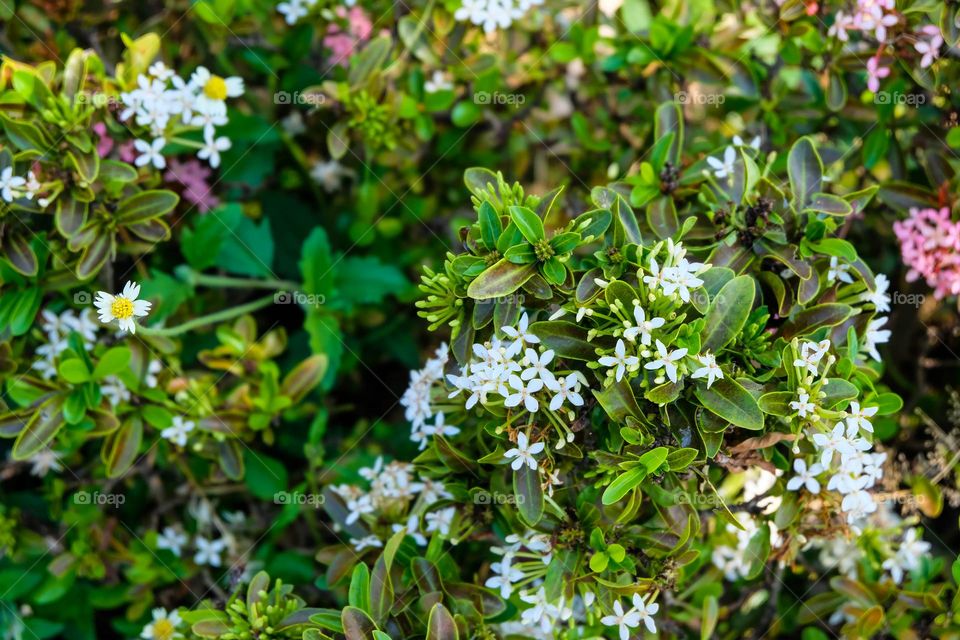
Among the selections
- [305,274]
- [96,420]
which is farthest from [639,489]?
[96,420]

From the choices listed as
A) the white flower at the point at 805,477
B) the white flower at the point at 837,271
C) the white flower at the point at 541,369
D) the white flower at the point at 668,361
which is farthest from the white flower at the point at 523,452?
the white flower at the point at 837,271

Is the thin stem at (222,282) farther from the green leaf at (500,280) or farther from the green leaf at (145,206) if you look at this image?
the green leaf at (500,280)

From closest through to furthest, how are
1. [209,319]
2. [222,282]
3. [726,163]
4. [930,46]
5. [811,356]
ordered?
[811,356]
[726,163]
[930,46]
[209,319]
[222,282]

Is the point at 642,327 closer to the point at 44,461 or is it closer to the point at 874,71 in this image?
the point at 874,71

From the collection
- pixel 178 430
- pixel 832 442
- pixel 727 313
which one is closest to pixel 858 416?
pixel 832 442

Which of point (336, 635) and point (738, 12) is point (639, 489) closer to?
point (336, 635)
